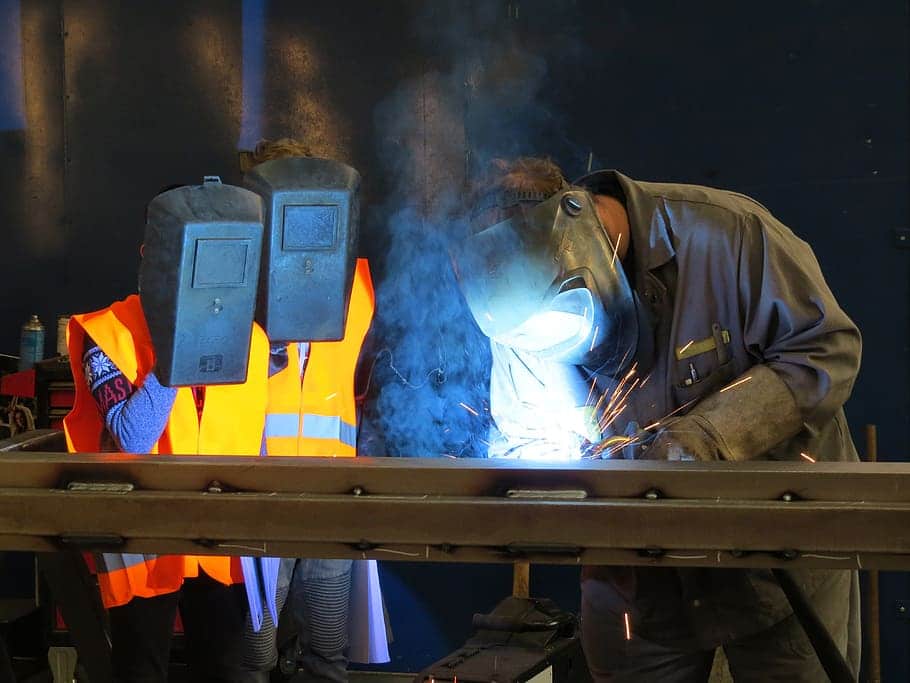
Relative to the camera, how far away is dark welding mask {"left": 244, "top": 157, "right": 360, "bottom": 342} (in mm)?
1607

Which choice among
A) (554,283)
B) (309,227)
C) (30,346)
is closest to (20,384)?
(30,346)

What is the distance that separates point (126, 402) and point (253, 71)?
197cm

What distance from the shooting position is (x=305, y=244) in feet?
5.32

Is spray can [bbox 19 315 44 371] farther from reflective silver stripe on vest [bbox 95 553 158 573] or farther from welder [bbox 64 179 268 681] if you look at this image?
reflective silver stripe on vest [bbox 95 553 158 573]

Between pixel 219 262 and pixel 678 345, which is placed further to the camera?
pixel 678 345

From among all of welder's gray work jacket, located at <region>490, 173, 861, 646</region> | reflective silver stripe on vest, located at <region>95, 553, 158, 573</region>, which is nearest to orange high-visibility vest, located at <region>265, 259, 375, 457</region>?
reflective silver stripe on vest, located at <region>95, 553, 158, 573</region>

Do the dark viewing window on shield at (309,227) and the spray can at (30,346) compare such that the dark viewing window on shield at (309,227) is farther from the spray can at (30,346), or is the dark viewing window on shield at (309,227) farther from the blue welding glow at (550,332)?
the spray can at (30,346)

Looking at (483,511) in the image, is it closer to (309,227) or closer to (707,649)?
(309,227)

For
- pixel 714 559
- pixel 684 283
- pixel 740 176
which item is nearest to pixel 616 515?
pixel 714 559

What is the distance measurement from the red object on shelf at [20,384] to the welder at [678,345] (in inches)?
94.3

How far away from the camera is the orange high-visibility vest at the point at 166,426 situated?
8.77 ft

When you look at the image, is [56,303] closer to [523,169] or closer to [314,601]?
[314,601]

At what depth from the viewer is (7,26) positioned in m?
4.31

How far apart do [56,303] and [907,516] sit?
11.9 feet
